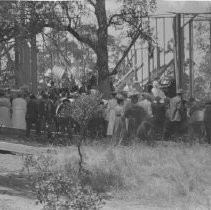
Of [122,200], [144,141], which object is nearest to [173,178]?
[122,200]

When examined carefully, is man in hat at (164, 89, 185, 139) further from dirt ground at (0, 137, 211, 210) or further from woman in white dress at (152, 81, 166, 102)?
dirt ground at (0, 137, 211, 210)

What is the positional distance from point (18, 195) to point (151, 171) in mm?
3207

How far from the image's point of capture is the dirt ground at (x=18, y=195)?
797 cm

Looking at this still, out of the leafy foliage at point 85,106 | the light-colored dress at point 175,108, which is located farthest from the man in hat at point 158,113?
the leafy foliage at point 85,106

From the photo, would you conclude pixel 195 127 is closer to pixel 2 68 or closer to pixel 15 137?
pixel 15 137

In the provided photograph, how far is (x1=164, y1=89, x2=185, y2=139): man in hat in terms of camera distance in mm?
15273

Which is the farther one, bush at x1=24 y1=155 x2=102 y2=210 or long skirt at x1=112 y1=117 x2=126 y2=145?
long skirt at x1=112 y1=117 x2=126 y2=145

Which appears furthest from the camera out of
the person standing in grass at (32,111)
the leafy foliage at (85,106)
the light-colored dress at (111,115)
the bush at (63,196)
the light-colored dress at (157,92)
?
the light-colored dress at (157,92)

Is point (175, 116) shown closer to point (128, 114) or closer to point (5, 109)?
point (128, 114)

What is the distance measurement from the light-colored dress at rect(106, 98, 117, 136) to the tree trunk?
2580 millimetres

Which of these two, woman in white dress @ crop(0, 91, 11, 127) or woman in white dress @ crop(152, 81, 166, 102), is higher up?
woman in white dress @ crop(152, 81, 166, 102)

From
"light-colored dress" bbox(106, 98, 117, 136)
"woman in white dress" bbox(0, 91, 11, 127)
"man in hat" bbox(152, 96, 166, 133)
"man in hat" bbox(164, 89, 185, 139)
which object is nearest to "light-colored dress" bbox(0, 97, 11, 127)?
"woman in white dress" bbox(0, 91, 11, 127)

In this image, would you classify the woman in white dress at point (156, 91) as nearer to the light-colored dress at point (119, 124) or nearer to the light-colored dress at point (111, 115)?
the light-colored dress at point (111, 115)

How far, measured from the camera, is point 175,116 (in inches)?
605
